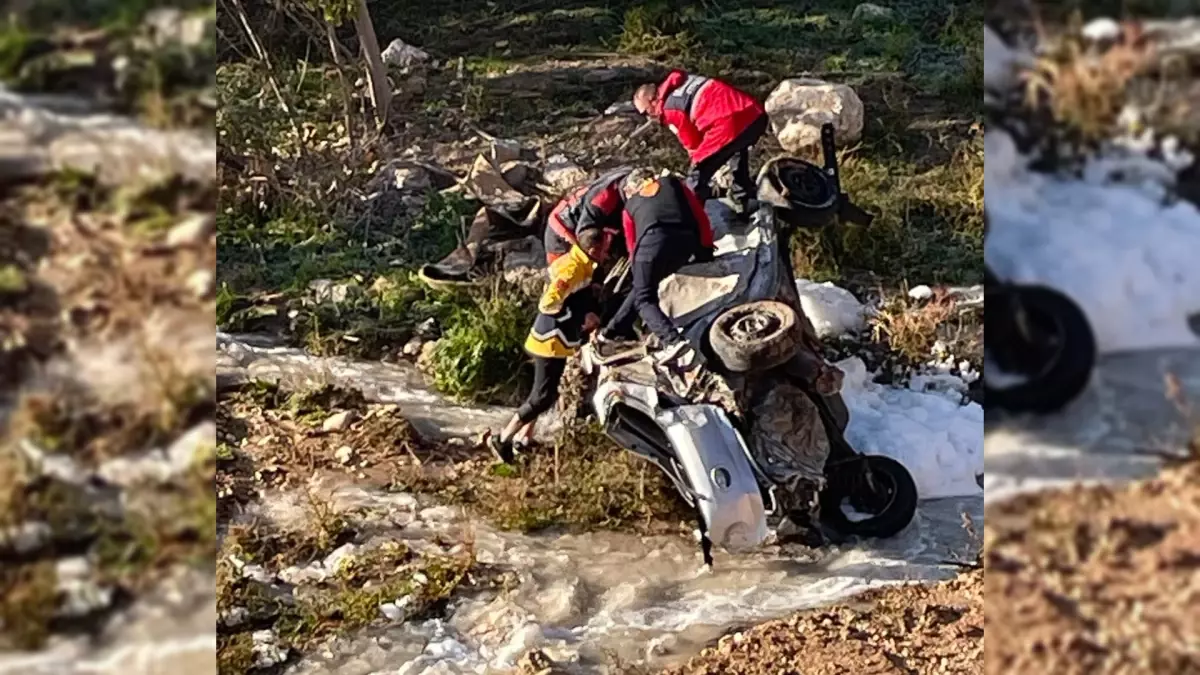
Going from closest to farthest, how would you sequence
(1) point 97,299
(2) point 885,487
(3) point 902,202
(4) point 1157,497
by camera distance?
1. (4) point 1157,497
2. (1) point 97,299
3. (2) point 885,487
4. (3) point 902,202

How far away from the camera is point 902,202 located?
7.87m

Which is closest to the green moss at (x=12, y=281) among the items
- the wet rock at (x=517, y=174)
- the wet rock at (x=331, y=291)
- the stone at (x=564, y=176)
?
the wet rock at (x=331, y=291)

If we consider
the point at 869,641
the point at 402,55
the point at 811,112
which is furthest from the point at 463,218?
the point at 869,641

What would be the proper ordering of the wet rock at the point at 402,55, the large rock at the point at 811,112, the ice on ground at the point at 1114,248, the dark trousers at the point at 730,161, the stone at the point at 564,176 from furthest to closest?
the wet rock at the point at 402,55, the large rock at the point at 811,112, the stone at the point at 564,176, the dark trousers at the point at 730,161, the ice on ground at the point at 1114,248

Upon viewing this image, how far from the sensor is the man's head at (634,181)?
4844 millimetres

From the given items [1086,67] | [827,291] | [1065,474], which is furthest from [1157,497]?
[827,291]

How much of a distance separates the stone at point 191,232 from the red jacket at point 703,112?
4.11m

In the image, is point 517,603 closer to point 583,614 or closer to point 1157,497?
point 583,614

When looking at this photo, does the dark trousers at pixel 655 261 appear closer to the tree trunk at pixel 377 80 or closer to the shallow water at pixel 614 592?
the shallow water at pixel 614 592

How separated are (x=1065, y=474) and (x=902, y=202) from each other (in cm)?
633

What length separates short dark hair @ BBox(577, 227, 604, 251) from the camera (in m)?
4.94

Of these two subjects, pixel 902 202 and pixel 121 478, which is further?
pixel 902 202

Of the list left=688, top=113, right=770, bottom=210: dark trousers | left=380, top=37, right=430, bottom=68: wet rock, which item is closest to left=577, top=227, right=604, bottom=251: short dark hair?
left=688, top=113, right=770, bottom=210: dark trousers

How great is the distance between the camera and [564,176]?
7.43 metres
